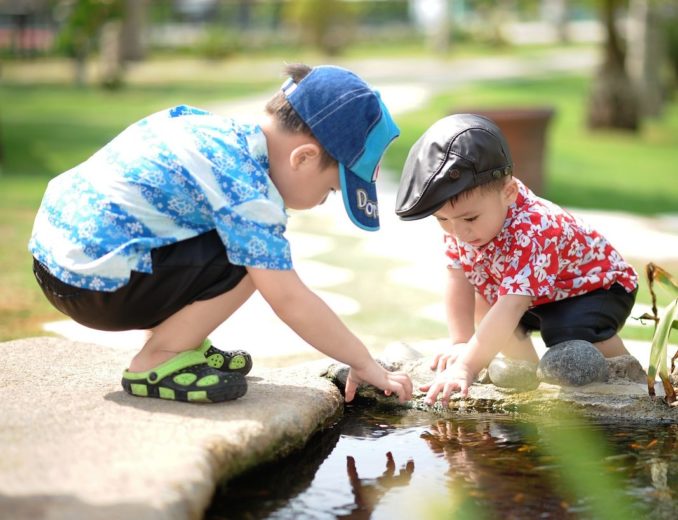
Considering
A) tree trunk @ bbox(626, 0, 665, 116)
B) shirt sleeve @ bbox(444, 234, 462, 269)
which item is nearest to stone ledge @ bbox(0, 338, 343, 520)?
shirt sleeve @ bbox(444, 234, 462, 269)

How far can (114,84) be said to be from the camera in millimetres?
17188

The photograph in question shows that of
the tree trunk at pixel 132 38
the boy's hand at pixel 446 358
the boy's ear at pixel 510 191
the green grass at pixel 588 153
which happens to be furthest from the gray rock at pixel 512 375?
the tree trunk at pixel 132 38

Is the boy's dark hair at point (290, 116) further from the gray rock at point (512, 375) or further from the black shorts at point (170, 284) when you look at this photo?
the gray rock at point (512, 375)

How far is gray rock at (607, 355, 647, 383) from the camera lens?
3027 millimetres

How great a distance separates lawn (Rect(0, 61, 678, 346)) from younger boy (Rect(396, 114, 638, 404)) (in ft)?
2.73

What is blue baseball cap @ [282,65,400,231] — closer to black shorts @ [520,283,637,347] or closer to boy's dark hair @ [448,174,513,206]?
boy's dark hair @ [448,174,513,206]

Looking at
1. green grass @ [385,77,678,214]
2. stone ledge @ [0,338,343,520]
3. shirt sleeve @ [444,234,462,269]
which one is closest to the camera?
stone ledge @ [0,338,343,520]

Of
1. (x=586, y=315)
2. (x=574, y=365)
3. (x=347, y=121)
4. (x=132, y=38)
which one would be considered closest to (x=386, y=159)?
(x=586, y=315)

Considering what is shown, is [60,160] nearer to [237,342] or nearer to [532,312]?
[237,342]

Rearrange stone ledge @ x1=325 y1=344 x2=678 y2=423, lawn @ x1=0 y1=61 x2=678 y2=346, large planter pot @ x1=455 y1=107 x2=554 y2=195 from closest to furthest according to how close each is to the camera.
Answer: stone ledge @ x1=325 y1=344 x2=678 y2=423
lawn @ x1=0 y1=61 x2=678 y2=346
large planter pot @ x1=455 y1=107 x2=554 y2=195

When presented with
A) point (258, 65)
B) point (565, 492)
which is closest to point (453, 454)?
point (565, 492)

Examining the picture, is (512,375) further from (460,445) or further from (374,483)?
(374,483)

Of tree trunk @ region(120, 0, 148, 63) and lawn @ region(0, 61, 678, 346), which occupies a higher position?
tree trunk @ region(120, 0, 148, 63)

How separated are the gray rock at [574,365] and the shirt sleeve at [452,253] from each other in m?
0.41
